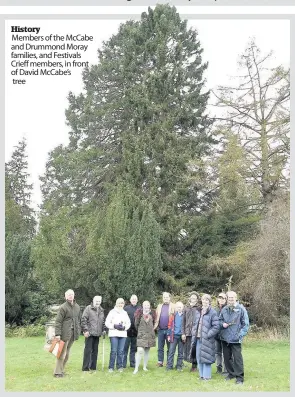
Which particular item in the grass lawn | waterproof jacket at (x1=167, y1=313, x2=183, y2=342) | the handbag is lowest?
the grass lawn

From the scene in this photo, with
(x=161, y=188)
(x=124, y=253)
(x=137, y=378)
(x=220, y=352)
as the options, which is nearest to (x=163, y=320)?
(x=220, y=352)

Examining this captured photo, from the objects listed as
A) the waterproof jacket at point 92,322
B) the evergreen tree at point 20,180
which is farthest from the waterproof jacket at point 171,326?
the evergreen tree at point 20,180

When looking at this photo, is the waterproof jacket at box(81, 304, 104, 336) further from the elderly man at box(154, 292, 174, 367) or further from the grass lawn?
the elderly man at box(154, 292, 174, 367)

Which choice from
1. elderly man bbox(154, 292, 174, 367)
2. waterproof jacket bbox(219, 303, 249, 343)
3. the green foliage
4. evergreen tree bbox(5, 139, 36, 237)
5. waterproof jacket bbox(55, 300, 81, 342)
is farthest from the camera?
evergreen tree bbox(5, 139, 36, 237)

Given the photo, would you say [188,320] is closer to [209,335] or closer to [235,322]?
[209,335]

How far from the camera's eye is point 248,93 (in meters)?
22.4

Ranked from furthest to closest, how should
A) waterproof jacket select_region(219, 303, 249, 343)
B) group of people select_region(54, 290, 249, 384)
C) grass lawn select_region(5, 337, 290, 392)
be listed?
1. group of people select_region(54, 290, 249, 384)
2. waterproof jacket select_region(219, 303, 249, 343)
3. grass lawn select_region(5, 337, 290, 392)

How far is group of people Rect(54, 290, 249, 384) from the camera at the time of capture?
9758 mm

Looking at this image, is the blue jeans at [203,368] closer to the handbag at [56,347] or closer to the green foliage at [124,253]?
the handbag at [56,347]

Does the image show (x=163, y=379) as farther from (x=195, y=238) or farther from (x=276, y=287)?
(x=195, y=238)

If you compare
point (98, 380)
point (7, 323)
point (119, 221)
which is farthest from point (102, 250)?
point (98, 380)

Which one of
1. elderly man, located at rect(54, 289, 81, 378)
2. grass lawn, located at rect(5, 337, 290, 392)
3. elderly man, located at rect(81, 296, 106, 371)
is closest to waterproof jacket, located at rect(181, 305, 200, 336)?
grass lawn, located at rect(5, 337, 290, 392)

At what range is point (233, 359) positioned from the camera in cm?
974

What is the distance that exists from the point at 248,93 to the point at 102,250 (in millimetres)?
9247
